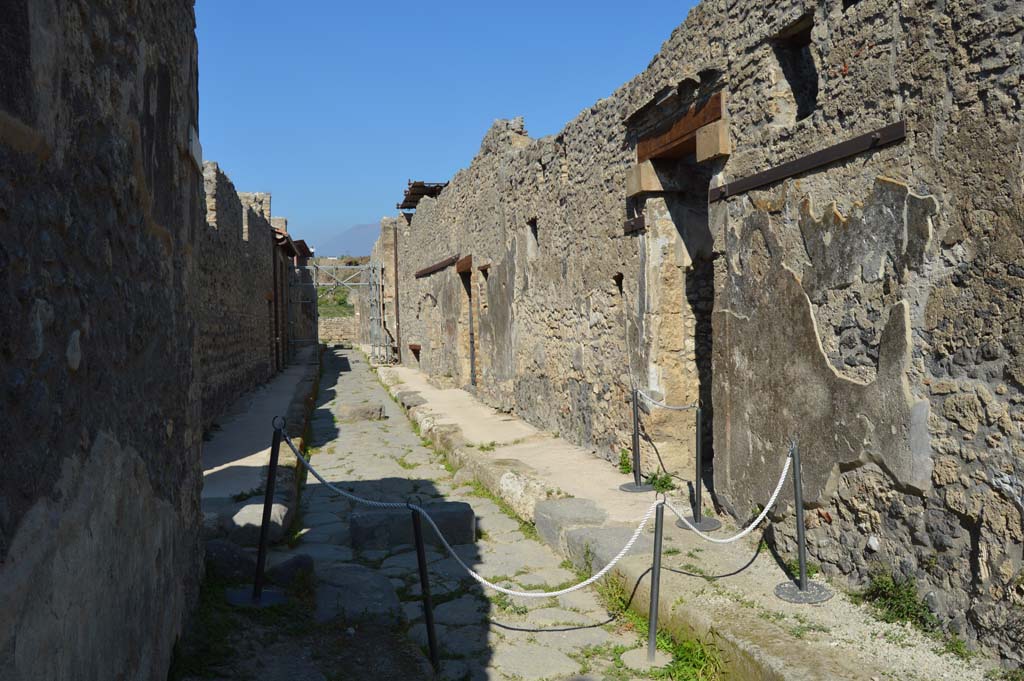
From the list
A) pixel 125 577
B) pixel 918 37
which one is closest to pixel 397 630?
pixel 125 577

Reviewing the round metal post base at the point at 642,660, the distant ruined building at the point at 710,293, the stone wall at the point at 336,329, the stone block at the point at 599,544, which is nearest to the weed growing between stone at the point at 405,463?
the distant ruined building at the point at 710,293

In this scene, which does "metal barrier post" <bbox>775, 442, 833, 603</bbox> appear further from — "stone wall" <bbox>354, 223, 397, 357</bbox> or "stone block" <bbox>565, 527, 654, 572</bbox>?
"stone wall" <bbox>354, 223, 397, 357</bbox>

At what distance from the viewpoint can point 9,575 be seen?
1264 millimetres

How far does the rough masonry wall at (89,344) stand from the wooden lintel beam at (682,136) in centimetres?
308

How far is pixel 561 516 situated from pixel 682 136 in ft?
8.63

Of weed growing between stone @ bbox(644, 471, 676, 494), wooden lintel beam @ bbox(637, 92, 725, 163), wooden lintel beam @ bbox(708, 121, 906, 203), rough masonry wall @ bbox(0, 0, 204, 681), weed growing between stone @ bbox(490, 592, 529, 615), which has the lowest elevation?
weed growing between stone @ bbox(490, 592, 529, 615)

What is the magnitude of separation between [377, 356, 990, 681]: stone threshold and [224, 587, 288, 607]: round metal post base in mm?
1700

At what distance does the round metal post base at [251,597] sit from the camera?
3.41m

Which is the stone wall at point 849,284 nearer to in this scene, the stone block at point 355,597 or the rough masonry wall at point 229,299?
the stone block at point 355,597

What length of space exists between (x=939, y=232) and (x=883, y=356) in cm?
59

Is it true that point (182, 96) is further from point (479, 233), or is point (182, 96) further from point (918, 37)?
point (479, 233)

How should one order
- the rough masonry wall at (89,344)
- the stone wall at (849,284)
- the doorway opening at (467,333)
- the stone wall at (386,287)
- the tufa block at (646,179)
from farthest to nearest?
the stone wall at (386,287) < the doorway opening at (467,333) < the tufa block at (646,179) < the stone wall at (849,284) < the rough masonry wall at (89,344)

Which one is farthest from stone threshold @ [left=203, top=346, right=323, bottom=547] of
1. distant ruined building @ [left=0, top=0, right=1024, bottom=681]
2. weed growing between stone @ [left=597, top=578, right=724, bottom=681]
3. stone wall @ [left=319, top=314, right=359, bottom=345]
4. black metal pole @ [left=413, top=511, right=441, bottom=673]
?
stone wall @ [left=319, top=314, right=359, bottom=345]

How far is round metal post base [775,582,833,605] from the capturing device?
Answer: 140 inches
